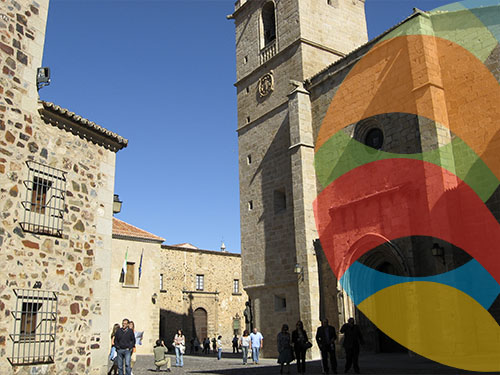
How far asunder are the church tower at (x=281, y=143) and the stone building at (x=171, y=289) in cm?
663

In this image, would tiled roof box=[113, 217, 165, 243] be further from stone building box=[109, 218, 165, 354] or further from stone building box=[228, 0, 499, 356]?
stone building box=[228, 0, 499, 356]

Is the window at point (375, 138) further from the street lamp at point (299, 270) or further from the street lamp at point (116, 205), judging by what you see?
the street lamp at point (116, 205)

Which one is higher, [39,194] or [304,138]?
[304,138]

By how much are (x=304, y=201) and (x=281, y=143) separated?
348cm

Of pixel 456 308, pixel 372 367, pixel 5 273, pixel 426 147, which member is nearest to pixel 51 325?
pixel 5 273

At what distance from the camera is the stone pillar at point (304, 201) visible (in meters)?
17.1

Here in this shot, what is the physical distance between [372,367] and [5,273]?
8.41m

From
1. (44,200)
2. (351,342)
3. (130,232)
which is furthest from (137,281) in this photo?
(44,200)

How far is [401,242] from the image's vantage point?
14.2 m

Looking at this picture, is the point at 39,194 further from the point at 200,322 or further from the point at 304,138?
the point at 200,322

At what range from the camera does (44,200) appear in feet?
29.1
